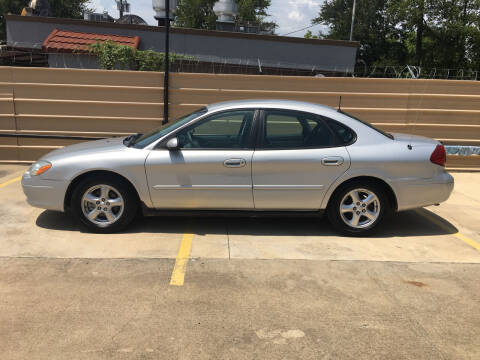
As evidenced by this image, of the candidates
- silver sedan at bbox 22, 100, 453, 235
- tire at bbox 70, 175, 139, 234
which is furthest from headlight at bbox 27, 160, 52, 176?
tire at bbox 70, 175, 139, 234

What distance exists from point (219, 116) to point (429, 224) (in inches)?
123

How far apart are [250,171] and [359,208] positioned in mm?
1365

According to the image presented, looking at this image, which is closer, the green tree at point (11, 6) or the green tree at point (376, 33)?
the green tree at point (11, 6)

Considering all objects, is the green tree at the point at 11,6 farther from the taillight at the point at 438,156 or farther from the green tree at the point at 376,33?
the taillight at the point at 438,156

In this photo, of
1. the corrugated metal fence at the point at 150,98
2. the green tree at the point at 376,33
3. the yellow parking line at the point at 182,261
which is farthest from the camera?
the green tree at the point at 376,33

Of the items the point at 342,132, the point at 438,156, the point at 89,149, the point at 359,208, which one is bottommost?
the point at 359,208

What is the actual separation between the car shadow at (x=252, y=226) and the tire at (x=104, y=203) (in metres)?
0.23

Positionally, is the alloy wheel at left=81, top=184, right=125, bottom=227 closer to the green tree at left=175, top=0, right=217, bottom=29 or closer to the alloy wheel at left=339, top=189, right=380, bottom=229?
the alloy wheel at left=339, top=189, right=380, bottom=229

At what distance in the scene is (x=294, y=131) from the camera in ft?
16.8

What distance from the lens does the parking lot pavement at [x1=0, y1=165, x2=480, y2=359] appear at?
9.98 feet

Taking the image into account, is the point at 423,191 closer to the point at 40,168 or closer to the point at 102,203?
the point at 102,203

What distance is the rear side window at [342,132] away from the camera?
5066 millimetres

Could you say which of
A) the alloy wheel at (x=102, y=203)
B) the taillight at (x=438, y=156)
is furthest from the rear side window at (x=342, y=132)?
the alloy wheel at (x=102, y=203)

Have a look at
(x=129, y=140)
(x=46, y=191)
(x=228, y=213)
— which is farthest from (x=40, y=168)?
(x=228, y=213)
